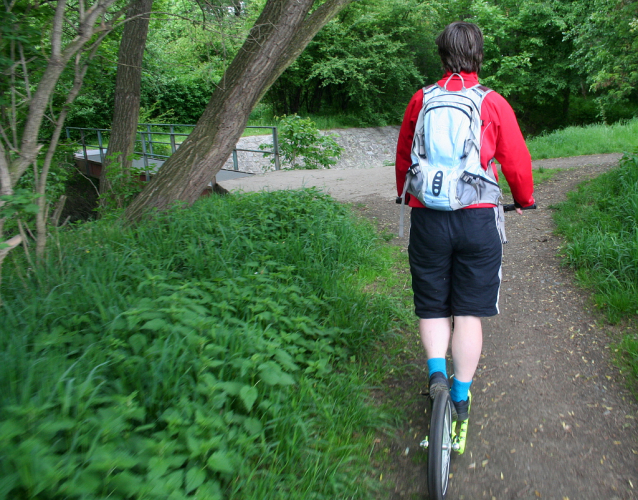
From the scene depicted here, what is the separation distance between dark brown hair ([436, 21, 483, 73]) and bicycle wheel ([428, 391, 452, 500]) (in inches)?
58.8

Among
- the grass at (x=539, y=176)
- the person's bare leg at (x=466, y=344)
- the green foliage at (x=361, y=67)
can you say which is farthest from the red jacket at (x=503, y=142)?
the green foliage at (x=361, y=67)

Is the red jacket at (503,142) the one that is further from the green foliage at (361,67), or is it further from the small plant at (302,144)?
the green foliage at (361,67)

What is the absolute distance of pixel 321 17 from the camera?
589 cm

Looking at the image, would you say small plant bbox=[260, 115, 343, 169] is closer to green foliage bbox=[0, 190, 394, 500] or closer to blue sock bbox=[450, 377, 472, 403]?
green foliage bbox=[0, 190, 394, 500]

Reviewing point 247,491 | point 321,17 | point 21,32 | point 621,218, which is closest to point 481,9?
point 321,17

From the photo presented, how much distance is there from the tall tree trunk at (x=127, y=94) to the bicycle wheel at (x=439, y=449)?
681 centimetres

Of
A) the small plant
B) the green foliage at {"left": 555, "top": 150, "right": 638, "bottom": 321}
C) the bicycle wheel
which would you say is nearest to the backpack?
the bicycle wheel

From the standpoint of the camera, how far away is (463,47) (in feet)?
7.34

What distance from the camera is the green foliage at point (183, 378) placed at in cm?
161

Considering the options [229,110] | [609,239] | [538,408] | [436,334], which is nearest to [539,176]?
[609,239]

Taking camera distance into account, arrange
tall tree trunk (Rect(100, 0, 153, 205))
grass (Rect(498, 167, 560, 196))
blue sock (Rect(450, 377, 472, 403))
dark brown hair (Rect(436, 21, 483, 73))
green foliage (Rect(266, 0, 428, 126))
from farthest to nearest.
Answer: green foliage (Rect(266, 0, 428, 126))
tall tree trunk (Rect(100, 0, 153, 205))
grass (Rect(498, 167, 560, 196))
blue sock (Rect(450, 377, 472, 403))
dark brown hair (Rect(436, 21, 483, 73))

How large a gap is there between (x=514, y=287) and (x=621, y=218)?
128 centimetres

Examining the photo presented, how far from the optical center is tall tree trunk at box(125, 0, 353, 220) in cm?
532

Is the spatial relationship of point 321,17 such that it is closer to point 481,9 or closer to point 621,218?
point 621,218
